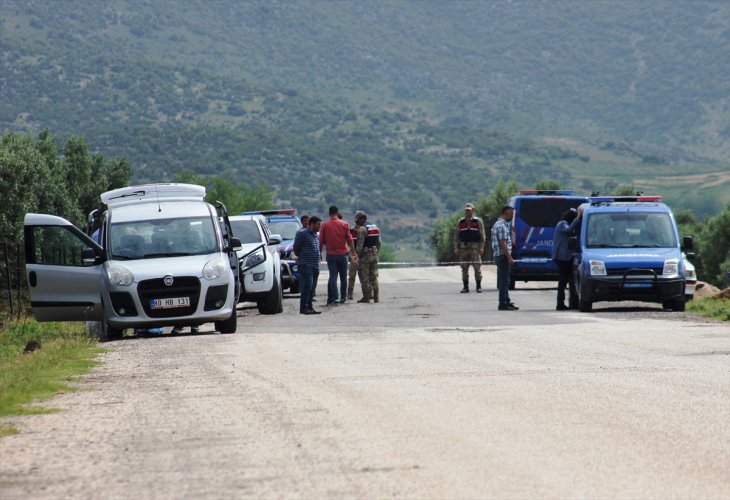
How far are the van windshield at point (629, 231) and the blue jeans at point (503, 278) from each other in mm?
1465

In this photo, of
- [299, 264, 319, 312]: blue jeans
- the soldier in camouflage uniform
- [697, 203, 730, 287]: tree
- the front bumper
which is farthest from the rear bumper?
[697, 203, 730, 287]: tree

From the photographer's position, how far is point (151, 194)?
67.5 ft

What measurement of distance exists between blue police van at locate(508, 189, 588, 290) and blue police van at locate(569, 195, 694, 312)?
7803 millimetres

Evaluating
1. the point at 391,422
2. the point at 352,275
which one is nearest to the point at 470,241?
the point at 352,275

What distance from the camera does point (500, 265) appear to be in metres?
24.3

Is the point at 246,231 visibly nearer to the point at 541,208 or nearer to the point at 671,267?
the point at 671,267

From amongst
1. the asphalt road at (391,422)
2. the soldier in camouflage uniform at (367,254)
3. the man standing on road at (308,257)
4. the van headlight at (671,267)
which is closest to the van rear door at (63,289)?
the asphalt road at (391,422)

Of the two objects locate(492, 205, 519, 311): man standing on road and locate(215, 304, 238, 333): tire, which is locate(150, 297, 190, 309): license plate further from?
locate(492, 205, 519, 311): man standing on road

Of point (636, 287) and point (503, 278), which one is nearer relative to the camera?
point (636, 287)

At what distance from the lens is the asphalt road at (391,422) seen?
7203 millimetres

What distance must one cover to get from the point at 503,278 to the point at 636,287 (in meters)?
2.46

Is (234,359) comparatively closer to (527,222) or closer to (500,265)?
(500,265)

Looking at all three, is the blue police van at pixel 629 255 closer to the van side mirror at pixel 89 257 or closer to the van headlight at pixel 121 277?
the van headlight at pixel 121 277

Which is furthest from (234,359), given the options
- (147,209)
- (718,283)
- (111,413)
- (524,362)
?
(718,283)
